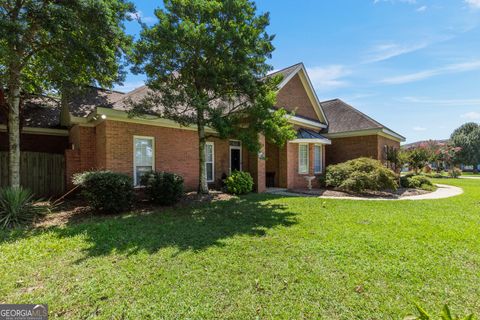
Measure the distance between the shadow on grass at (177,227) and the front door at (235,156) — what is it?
17.4 ft

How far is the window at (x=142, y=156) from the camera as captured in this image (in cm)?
1013

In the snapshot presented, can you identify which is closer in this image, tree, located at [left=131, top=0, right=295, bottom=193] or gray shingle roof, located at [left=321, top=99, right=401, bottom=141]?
tree, located at [left=131, top=0, right=295, bottom=193]

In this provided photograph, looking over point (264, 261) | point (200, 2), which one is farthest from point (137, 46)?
point (264, 261)

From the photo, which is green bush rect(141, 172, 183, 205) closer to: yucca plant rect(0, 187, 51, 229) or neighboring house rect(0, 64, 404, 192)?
neighboring house rect(0, 64, 404, 192)

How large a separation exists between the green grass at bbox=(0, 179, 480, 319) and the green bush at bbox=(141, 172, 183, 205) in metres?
1.90

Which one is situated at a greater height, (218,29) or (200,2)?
(200,2)

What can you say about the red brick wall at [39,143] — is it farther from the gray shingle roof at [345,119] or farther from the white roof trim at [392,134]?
the white roof trim at [392,134]

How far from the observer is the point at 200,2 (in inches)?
307

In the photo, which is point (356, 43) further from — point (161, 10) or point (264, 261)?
point (264, 261)

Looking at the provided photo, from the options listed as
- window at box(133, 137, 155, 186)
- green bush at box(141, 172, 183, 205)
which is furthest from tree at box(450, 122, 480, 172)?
window at box(133, 137, 155, 186)

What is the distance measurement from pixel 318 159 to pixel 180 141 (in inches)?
371

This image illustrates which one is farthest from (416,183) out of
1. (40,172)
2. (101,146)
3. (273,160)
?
(40,172)

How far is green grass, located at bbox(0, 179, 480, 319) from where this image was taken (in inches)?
114

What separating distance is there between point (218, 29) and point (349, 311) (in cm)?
799
